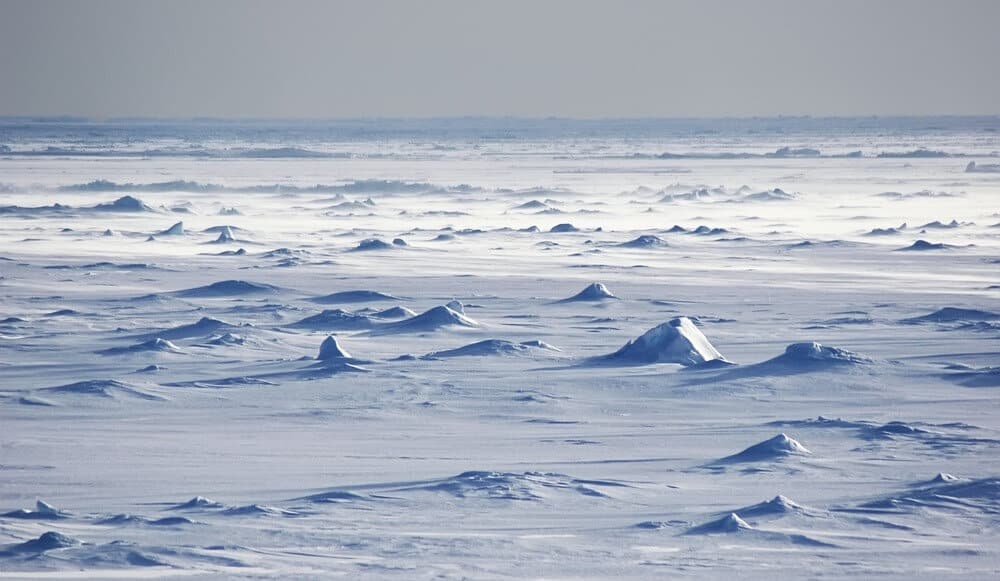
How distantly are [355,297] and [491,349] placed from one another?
4.09 meters

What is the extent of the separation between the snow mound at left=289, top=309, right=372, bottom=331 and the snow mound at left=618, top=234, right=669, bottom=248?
9.08m

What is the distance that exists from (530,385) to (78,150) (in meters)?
60.6

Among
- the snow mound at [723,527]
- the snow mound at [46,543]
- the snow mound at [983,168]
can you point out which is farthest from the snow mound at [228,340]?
the snow mound at [983,168]

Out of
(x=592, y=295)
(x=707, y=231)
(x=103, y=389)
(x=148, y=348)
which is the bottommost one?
(x=707, y=231)

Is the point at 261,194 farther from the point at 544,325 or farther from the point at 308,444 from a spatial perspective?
the point at 308,444

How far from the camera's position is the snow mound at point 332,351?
1083 centimetres

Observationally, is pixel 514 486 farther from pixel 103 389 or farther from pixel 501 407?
pixel 103 389

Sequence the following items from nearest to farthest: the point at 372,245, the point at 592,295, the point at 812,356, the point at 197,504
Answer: the point at 197,504 → the point at 812,356 → the point at 592,295 → the point at 372,245

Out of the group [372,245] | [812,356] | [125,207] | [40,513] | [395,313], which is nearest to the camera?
[40,513]

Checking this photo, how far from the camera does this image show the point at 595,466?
291 inches

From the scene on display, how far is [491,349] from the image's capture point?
11336 millimetres

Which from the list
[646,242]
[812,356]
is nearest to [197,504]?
[812,356]

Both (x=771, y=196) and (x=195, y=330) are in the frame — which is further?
(x=771, y=196)

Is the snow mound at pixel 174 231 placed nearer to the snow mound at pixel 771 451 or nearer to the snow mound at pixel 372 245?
the snow mound at pixel 372 245
